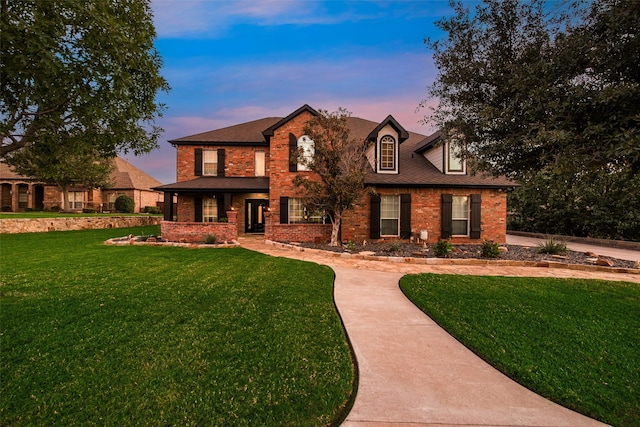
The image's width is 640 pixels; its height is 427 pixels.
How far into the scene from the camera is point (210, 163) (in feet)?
57.9

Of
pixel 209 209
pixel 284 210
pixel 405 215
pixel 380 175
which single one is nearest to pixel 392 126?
pixel 380 175

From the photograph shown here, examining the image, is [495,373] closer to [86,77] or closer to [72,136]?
[86,77]

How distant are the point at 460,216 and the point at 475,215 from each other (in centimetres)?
67

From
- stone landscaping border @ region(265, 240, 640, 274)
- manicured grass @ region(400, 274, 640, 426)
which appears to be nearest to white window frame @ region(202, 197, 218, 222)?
stone landscaping border @ region(265, 240, 640, 274)

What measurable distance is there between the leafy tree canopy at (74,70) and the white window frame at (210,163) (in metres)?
11.3

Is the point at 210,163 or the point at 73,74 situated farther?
the point at 210,163

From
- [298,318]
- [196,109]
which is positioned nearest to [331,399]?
[298,318]

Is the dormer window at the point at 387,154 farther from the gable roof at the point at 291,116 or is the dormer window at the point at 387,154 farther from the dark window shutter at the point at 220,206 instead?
the dark window shutter at the point at 220,206

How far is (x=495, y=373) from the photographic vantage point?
318 cm

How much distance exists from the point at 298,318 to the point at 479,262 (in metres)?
7.61

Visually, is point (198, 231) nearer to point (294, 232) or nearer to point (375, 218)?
point (294, 232)

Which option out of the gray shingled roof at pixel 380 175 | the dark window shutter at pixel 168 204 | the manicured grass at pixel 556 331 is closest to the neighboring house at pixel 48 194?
the gray shingled roof at pixel 380 175

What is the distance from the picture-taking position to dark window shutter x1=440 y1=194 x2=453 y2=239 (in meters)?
13.8

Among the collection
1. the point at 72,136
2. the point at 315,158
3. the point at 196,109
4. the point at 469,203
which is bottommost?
the point at 469,203
